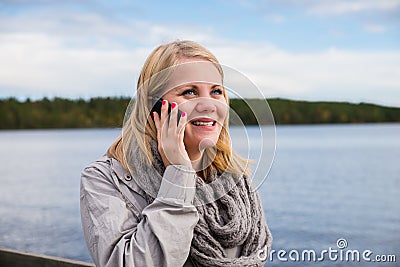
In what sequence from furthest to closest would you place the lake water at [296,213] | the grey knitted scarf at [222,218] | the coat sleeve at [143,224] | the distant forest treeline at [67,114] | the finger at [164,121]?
the distant forest treeline at [67,114] < the lake water at [296,213] < the grey knitted scarf at [222,218] < the finger at [164,121] < the coat sleeve at [143,224]

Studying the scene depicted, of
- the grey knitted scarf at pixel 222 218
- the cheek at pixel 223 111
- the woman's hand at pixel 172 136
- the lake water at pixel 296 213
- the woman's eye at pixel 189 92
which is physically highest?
the woman's eye at pixel 189 92

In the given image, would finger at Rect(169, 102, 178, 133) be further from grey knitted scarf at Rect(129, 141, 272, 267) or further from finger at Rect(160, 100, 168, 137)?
grey knitted scarf at Rect(129, 141, 272, 267)

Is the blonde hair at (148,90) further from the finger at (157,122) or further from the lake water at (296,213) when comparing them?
the lake water at (296,213)

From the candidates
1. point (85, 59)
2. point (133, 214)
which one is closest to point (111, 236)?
point (133, 214)

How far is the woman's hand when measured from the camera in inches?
67.6

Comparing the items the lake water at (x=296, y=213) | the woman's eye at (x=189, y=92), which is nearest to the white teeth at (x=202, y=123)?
the woman's eye at (x=189, y=92)

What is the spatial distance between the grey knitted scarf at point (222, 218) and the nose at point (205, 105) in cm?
21

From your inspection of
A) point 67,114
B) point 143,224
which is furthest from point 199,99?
point 67,114

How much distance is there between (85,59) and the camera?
94.6 meters

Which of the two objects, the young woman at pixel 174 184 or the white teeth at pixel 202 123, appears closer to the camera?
the young woman at pixel 174 184

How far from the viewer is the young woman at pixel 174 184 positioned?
5.45 feet

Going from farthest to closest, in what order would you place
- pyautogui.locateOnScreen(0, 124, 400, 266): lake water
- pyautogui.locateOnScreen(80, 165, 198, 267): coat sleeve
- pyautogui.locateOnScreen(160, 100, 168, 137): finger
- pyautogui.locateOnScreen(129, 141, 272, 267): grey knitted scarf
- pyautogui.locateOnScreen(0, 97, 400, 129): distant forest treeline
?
pyautogui.locateOnScreen(0, 97, 400, 129): distant forest treeline
pyautogui.locateOnScreen(0, 124, 400, 266): lake water
pyautogui.locateOnScreen(129, 141, 272, 267): grey knitted scarf
pyautogui.locateOnScreen(160, 100, 168, 137): finger
pyautogui.locateOnScreen(80, 165, 198, 267): coat sleeve

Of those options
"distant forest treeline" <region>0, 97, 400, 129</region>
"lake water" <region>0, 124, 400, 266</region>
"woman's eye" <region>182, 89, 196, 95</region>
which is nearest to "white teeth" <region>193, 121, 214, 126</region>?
"woman's eye" <region>182, 89, 196, 95</region>

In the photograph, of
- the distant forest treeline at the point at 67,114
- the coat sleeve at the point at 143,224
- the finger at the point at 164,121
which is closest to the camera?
the coat sleeve at the point at 143,224
